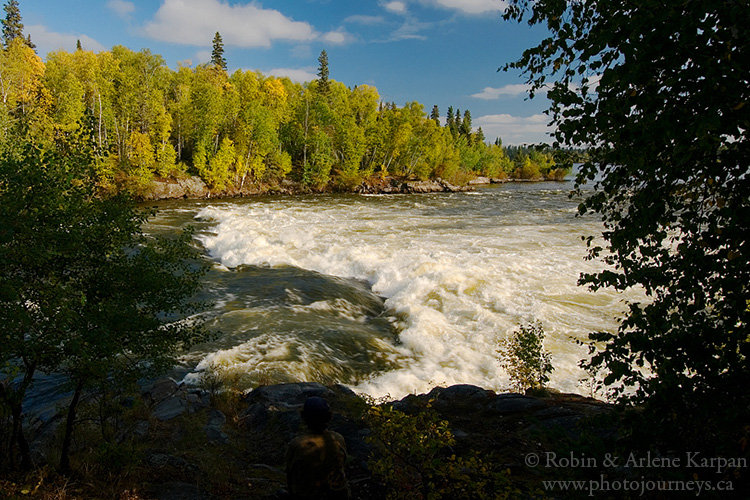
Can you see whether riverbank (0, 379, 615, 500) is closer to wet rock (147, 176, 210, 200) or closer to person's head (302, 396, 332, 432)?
person's head (302, 396, 332, 432)

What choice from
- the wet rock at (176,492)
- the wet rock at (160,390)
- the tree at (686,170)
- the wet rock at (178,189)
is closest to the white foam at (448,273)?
the wet rock at (160,390)

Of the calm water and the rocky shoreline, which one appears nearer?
the calm water

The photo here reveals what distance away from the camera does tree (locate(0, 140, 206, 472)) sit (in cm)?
392

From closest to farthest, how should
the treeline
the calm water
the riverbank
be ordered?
the riverbank → the calm water → the treeline

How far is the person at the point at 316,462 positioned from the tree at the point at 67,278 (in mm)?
2180

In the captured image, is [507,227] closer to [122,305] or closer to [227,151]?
[122,305]

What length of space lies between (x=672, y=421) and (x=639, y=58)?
251 cm

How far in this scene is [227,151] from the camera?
48875 millimetres

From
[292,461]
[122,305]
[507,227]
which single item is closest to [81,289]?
[122,305]

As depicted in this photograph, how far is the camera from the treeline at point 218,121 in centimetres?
3581

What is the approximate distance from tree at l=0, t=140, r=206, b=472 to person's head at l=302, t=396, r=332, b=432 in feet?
7.04

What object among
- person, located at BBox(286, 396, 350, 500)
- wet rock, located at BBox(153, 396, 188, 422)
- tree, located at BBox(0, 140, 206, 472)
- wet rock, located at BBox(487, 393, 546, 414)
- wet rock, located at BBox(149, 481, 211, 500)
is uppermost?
tree, located at BBox(0, 140, 206, 472)

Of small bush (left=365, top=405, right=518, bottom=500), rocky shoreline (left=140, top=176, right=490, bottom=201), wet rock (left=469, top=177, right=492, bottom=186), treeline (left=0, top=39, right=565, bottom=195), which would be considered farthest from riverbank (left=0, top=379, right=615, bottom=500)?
wet rock (left=469, top=177, right=492, bottom=186)

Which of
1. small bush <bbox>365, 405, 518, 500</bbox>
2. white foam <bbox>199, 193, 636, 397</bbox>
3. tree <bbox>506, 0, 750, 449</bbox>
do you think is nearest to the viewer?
tree <bbox>506, 0, 750, 449</bbox>
